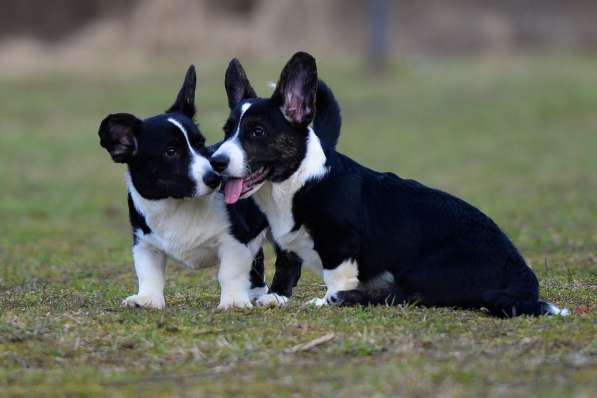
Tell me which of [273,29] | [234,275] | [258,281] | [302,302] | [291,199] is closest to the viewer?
[291,199]

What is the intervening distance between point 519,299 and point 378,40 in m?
27.6

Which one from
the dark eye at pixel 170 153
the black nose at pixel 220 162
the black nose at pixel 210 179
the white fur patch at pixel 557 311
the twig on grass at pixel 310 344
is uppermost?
the dark eye at pixel 170 153

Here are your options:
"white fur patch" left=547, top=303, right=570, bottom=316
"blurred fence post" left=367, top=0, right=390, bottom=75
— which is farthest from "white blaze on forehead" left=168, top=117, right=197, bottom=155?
"blurred fence post" left=367, top=0, right=390, bottom=75

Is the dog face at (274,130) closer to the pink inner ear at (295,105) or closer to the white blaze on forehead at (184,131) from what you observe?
the pink inner ear at (295,105)

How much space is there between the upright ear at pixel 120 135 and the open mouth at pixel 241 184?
716 mm

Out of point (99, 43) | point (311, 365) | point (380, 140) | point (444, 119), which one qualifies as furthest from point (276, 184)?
point (99, 43)

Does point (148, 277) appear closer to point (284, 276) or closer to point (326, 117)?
point (284, 276)

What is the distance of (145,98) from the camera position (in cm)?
2936

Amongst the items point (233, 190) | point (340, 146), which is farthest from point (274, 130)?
point (340, 146)

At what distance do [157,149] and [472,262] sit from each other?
2078 mm

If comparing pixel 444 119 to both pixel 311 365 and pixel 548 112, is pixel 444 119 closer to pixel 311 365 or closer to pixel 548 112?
pixel 548 112

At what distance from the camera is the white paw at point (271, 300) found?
7.18 metres

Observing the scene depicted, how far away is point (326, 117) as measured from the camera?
793 cm

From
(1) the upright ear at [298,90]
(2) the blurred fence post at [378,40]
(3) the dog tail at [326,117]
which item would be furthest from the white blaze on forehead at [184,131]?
(2) the blurred fence post at [378,40]
